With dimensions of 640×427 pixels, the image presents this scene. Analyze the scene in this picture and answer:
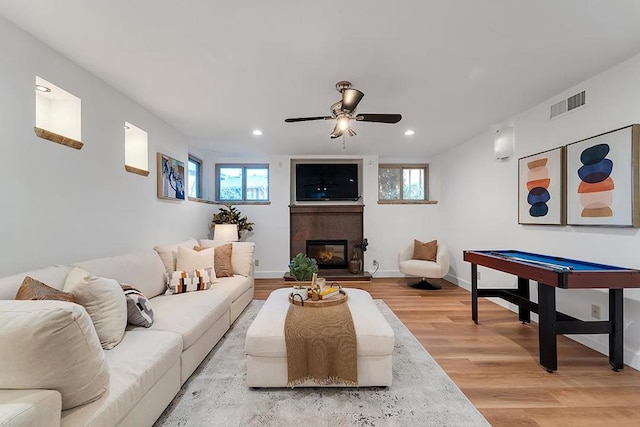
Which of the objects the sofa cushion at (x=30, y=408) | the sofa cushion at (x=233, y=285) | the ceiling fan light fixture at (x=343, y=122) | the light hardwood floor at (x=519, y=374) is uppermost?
the ceiling fan light fixture at (x=343, y=122)

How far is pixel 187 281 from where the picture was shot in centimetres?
298

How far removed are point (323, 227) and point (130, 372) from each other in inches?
179

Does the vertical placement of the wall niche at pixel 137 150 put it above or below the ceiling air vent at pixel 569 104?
below

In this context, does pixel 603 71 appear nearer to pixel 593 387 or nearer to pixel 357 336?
pixel 593 387

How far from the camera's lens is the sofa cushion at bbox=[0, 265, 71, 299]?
1.55 meters

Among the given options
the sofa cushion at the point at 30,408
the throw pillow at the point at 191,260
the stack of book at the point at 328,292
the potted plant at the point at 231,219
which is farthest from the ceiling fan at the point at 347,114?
the potted plant at the point at 231,219

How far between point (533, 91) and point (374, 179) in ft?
10.4

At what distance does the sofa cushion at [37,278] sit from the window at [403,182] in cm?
524

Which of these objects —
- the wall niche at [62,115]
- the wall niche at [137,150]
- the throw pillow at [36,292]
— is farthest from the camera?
the wall niche at [137,150]

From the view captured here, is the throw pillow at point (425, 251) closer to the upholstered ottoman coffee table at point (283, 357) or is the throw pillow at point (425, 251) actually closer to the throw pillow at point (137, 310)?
the upholstered ottoman coffee table at point (283, 357)

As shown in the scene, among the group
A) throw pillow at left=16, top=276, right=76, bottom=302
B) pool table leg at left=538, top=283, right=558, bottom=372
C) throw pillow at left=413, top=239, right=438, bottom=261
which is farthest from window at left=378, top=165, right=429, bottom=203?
throw pillow at left=16, top=276, right=76, bottom=302

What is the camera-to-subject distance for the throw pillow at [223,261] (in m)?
3.63

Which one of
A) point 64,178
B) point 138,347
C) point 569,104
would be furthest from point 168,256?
point 569,104

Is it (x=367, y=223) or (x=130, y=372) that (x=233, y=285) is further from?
(x=367, y=223)
